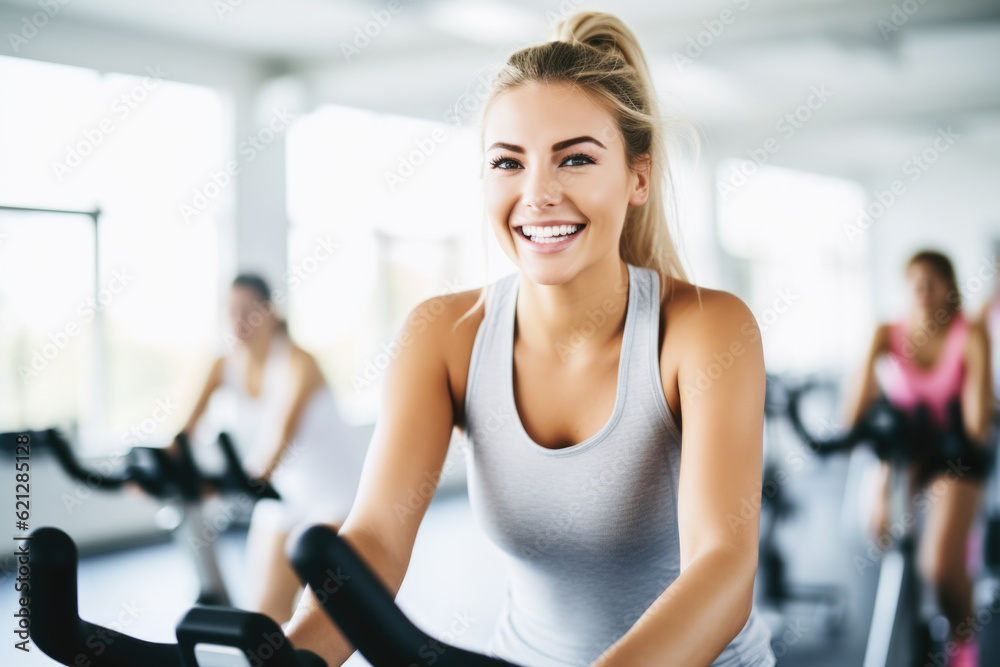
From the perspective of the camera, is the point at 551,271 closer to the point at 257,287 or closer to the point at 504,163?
the point at 504,163

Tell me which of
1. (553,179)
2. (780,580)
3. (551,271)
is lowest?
(780,580)

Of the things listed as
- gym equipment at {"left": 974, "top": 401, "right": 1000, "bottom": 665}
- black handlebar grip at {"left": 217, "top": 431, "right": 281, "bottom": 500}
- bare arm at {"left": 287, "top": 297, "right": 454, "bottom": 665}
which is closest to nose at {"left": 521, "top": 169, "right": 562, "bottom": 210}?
bare arm at {"left": 287, "top": 297, "right": 454, "bottom": 665}

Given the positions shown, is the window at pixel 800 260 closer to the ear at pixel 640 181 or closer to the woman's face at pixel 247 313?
the woman's face at pixel 247 313

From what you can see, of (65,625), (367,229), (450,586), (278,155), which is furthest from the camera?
(367,229)

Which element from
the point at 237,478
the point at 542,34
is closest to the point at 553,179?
the point at 237,478

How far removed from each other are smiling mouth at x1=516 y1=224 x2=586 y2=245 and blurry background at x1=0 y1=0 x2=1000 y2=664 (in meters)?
2.42

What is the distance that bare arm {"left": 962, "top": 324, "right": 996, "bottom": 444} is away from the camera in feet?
8.44

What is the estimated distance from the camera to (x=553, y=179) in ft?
3.15

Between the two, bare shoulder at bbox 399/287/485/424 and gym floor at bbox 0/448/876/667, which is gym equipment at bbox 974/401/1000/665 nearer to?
gym floor at bbox 0/448/876/667

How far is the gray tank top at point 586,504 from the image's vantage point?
38.1 inches

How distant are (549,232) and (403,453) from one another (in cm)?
34

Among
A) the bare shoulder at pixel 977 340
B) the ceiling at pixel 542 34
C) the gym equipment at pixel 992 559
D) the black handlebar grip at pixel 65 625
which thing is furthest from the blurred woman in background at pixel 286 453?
the ceiling at pixel 542 34

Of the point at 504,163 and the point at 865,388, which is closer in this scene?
the point at 504,163

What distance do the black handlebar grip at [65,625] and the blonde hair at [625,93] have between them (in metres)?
0.63
